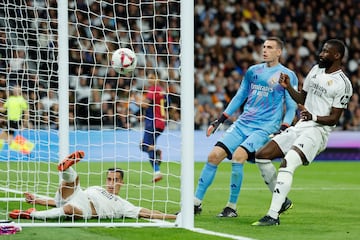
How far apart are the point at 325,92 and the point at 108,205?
2567 mm

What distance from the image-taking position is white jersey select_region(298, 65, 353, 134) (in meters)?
9.59

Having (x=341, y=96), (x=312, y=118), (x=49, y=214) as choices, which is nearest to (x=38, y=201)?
(x=49, y=214)

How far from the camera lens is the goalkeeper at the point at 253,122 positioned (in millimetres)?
10703

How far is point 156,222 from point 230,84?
17.1 meters

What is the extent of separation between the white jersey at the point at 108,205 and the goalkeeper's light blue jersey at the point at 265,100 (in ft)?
6.58

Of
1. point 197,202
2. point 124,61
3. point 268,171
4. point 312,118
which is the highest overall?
point 124,61

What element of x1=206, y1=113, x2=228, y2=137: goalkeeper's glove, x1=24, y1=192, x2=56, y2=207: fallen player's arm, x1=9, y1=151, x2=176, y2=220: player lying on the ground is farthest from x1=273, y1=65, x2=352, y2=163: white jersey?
x1=24, y1=192, x2=56, y2=207: fallen player's arm

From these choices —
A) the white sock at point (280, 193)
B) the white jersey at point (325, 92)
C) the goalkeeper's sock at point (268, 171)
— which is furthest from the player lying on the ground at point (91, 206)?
the white jersey at point (325, 92)

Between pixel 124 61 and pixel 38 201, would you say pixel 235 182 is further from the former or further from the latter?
pixel 38 201

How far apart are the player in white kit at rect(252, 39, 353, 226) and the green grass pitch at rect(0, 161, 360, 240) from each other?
497mm

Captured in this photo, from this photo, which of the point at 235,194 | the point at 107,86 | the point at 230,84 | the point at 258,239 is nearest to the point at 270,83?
the point at 235,194

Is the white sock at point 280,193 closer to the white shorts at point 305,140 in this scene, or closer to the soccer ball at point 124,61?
the white shorts at point 305,140

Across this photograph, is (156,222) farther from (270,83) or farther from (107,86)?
(107,86)

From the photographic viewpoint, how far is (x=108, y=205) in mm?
9586
